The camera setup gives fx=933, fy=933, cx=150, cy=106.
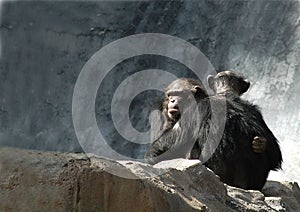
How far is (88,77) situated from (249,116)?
444cm

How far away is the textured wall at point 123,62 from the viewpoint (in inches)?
316

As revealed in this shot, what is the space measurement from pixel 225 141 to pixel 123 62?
4.37 meters

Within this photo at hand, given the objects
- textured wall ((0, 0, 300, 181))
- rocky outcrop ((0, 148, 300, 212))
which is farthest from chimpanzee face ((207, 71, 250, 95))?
rocky outcrop ((0, 148, 300, 212))

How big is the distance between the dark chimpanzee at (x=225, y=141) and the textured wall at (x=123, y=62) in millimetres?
2284

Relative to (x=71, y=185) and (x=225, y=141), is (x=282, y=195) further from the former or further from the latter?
(x=71, y=185)

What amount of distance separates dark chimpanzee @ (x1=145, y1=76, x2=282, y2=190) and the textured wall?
89.9 inches

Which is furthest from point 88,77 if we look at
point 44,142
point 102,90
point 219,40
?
point 219,40

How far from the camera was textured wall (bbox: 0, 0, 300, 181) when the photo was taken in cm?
803

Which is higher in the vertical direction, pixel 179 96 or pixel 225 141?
pixel 179 96

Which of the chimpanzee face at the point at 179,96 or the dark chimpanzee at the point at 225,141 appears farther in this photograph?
the chimpanzee face at the point at 179,96

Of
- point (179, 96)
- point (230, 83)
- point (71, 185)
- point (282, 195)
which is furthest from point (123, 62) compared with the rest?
point (71, 185)

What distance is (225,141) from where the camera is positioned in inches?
197

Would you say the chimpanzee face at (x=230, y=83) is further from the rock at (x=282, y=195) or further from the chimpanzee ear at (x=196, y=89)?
the rock at (x=282, y=195)

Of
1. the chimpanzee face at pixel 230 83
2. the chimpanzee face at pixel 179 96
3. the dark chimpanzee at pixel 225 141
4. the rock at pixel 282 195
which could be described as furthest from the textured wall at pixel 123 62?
the rock at pixel 282 195
